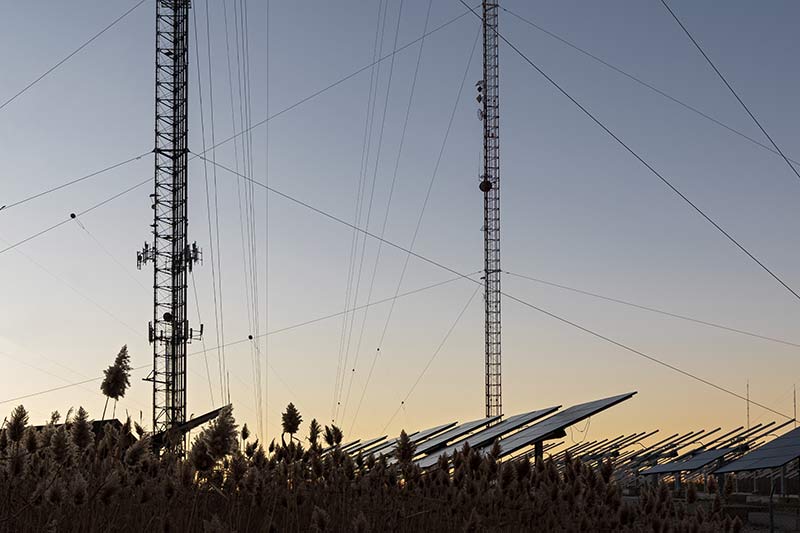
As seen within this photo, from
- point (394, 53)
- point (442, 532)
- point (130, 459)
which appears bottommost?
point (442, 532)

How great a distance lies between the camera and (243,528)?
684 cm

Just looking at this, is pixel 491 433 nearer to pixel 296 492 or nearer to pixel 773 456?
pixel 773 456

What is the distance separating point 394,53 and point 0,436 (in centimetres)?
3638

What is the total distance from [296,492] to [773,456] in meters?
18.0

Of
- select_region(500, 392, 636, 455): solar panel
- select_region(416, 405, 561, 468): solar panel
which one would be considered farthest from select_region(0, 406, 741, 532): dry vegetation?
select_region(500, 392, 636, 455): solar panel

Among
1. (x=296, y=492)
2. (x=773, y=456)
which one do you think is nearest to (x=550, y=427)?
(x=773, y=456)

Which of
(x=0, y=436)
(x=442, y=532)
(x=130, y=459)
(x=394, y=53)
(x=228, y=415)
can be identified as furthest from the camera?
(x=394, y=53)

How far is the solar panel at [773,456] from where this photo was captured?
20181 mm

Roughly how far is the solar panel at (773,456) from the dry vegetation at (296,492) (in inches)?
499

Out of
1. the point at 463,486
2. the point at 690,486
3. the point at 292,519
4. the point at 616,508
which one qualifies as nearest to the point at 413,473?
the point at 463,486

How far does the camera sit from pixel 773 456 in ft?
71.5

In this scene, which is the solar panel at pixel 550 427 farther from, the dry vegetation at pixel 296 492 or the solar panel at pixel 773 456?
the dry vegetation at pixel 296 492

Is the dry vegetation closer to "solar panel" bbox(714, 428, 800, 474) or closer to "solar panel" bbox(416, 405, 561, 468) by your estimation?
"solar panel" bbox(416, 405, 561, 468)

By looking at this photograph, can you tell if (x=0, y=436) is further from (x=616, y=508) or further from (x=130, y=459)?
(x=616, y=508)
